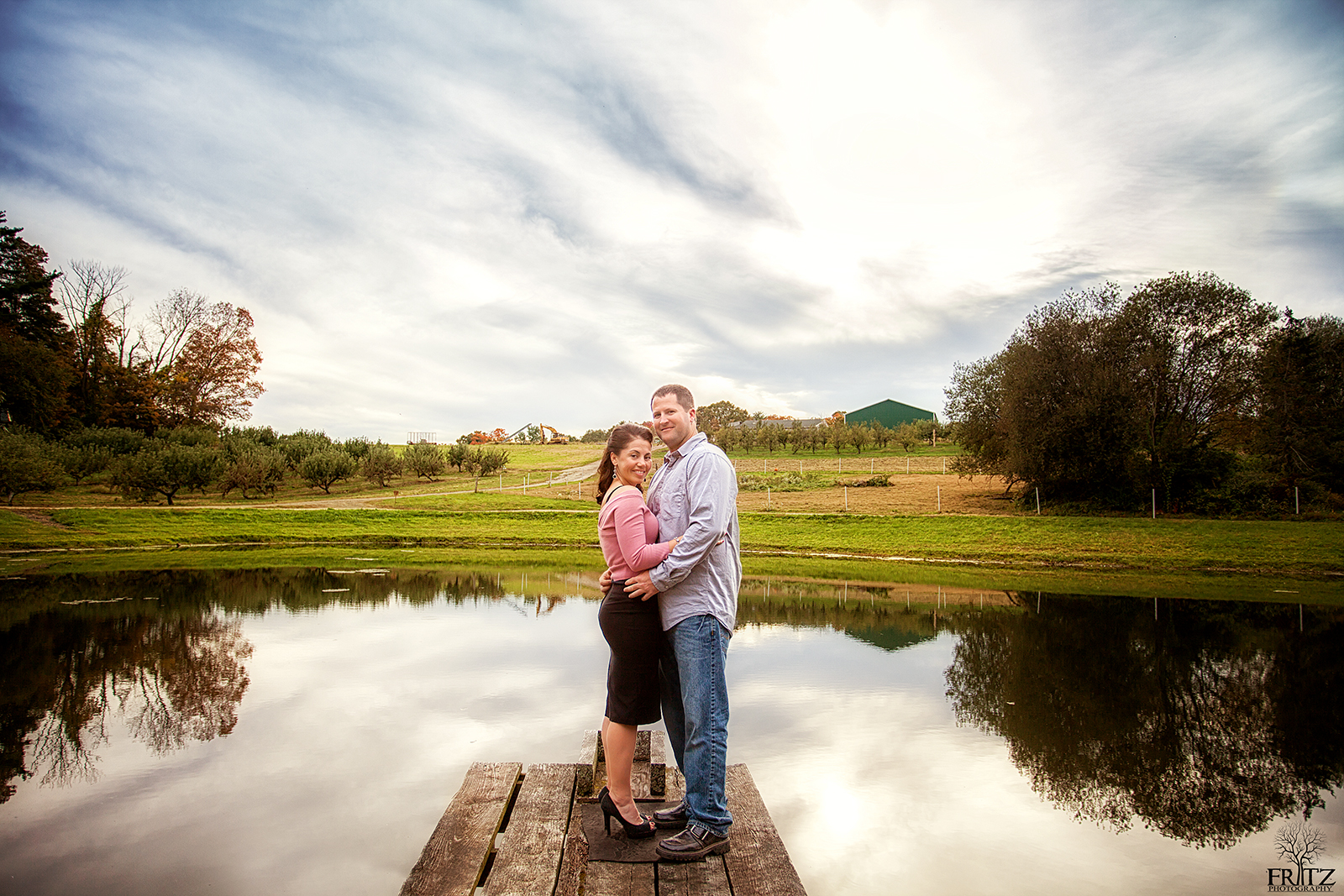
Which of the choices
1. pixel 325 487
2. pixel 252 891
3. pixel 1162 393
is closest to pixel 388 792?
pixel 252 891

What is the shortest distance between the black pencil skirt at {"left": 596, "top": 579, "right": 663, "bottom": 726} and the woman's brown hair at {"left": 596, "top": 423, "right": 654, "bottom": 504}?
0.57 metres

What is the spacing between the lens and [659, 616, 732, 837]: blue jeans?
358 cm

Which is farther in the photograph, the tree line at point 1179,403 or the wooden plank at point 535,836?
the tree line at point 1179,403

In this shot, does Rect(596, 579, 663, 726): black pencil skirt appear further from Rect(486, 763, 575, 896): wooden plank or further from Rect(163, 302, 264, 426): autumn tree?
Rect(163, 302, 264, 426): autumn tree

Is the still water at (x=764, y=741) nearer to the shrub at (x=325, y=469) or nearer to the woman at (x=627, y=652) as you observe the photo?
the woman at (x=627, y=652)

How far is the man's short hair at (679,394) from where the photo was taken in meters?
3.99

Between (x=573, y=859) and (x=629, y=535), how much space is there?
156 cm

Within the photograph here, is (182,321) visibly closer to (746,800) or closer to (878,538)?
(878,538)

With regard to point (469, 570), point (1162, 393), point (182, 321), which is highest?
point (182, 321)

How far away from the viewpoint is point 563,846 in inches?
142

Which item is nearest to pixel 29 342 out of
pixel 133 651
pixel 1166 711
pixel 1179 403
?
pixel 133 651

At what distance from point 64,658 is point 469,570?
9.68 metres

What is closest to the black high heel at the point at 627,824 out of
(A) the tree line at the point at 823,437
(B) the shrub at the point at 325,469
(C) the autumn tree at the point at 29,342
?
(B) the shrub at the point at 325,469

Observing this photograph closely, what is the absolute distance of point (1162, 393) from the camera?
89.5ft
